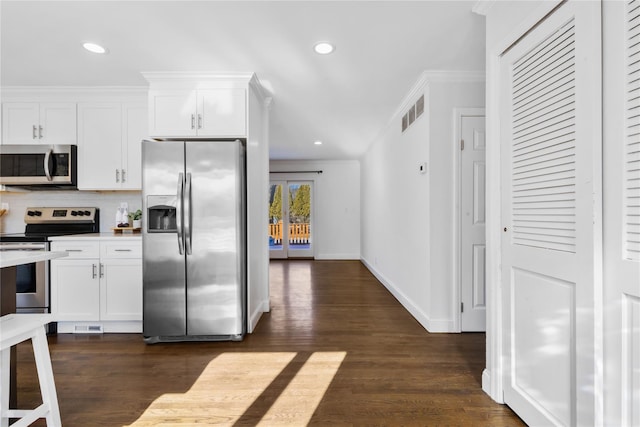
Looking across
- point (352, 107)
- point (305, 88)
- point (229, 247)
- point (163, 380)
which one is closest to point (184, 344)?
point (163, 380)

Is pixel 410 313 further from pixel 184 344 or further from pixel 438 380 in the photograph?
pixel 184 344

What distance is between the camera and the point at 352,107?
387cm

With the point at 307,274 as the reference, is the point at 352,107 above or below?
above

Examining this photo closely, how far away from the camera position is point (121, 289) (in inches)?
117

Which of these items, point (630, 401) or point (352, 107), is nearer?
point (630, 401)

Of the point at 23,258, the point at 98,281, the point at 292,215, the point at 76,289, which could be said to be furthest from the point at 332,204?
the point at 23,258

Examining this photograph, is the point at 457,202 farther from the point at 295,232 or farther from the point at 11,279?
the point at 295,232

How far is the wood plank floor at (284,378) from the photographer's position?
1778mm

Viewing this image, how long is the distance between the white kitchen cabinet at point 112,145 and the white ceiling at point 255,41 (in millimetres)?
290

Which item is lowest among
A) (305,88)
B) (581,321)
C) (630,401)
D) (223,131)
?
(630,401)

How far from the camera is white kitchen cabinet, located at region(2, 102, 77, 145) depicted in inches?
128

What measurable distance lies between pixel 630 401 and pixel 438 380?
1.15 meters

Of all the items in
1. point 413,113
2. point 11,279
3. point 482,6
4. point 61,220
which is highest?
point 482,6

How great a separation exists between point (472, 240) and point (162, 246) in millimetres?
2866
